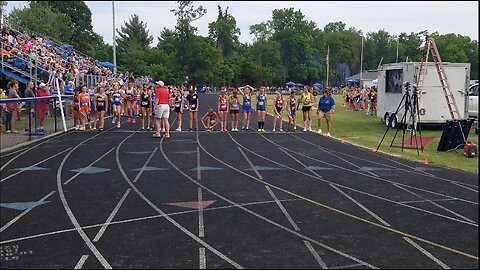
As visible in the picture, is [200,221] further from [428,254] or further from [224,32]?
[224,32]

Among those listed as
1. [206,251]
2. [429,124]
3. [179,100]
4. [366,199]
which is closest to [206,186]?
[366,199]

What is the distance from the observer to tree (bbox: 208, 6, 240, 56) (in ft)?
330

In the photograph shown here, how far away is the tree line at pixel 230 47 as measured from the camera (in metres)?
68.2

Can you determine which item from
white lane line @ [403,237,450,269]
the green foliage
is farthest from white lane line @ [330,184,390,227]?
the green foliage

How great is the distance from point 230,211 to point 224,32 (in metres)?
95.6

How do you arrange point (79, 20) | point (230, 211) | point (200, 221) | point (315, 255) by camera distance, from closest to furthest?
1. point (315, 255)
2. point (200, 221)
3. point (230, 211)
4. point (79, 20)

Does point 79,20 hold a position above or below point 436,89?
above

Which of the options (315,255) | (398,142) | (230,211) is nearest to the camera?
(315,255)

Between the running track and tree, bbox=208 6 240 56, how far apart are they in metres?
88.9

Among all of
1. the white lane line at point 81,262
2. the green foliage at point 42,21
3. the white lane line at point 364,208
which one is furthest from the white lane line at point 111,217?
the green foliage at point 42,21

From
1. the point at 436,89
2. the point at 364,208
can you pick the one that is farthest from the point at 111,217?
the point at 436,89

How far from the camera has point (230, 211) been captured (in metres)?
8.06

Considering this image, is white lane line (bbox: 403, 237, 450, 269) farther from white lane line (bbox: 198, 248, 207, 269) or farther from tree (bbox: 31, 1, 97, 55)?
tree (bbox: 31, 1, 97, 55)

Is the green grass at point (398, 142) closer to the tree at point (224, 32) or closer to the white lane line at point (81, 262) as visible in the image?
the white lane line at point (81, 262)
